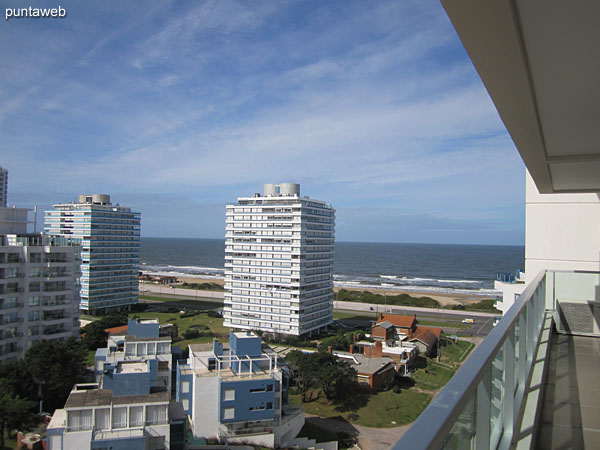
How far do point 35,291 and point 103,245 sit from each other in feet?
46.0

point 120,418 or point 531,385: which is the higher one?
point 531,385

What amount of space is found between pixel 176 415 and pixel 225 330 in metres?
16.2

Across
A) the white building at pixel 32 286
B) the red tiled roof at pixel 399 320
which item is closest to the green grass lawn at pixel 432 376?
the red tiled roof at pixel 399 320

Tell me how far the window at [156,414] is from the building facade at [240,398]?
2.13 m

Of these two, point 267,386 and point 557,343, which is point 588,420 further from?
point 267,386

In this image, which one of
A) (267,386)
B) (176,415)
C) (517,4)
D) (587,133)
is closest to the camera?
(517,4)

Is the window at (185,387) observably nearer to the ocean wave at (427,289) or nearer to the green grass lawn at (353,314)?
the green grass lawn at (353,314)

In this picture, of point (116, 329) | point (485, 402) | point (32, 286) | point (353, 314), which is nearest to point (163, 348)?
point (32, 286)

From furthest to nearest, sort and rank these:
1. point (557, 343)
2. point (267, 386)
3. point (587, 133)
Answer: point (267, 386), point (557, 343), point (587, 133)

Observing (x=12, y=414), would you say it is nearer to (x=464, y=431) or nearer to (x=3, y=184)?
(x=464, y=431)

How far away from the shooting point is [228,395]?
11.2m

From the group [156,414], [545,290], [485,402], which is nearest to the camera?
[485,402]

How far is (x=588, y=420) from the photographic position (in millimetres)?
2199

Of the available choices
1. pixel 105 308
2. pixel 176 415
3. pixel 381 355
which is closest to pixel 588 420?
pixel 176 415
